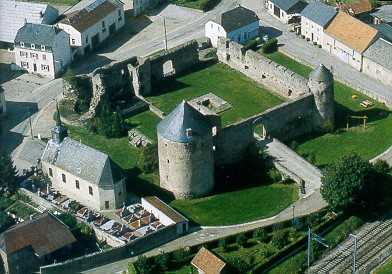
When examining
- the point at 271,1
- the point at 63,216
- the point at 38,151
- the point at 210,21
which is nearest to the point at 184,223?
the point at 63,216

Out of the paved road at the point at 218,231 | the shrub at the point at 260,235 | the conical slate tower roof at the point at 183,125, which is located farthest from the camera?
the conical slate tower roof at the point at 183,125

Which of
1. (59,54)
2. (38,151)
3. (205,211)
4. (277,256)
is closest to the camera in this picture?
(277,256)

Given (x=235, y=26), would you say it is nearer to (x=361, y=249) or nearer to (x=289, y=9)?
(x=289, y=9)

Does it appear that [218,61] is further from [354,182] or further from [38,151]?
[354,182]

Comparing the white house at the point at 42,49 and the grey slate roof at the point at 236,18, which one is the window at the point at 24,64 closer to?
the white house at the point at 42,49

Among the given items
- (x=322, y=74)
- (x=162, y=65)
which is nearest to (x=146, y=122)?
(x=162, y=65)

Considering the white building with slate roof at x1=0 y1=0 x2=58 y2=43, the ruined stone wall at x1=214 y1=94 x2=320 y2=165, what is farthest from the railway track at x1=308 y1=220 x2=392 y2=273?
the white building with slate roof at x1=0 y1=0 x2=58 y2=43

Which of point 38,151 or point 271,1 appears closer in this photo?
point 38,151

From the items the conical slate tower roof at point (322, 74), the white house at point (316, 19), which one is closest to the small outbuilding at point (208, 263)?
the conical slate tower roof at point (322, 74)
